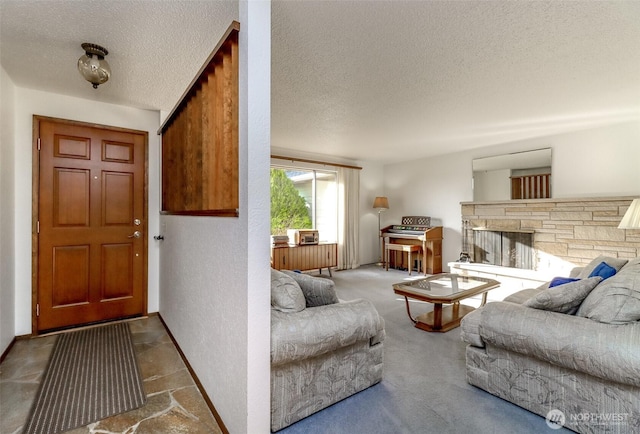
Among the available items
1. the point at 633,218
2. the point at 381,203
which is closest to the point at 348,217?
the point at 381,203

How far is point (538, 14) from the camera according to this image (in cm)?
174

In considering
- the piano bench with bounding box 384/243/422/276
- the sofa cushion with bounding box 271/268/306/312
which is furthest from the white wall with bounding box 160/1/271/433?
the piano bench with bounding box 384/243/422/276

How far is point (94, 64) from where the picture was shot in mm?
2023

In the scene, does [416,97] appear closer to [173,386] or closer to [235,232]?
[235,232]

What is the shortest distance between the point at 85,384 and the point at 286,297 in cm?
156

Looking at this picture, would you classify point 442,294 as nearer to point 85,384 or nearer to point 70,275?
point 85,384

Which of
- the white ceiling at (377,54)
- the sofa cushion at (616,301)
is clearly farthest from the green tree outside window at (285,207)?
the sofa cushion at (616,301)

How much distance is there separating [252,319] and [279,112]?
2.63 m

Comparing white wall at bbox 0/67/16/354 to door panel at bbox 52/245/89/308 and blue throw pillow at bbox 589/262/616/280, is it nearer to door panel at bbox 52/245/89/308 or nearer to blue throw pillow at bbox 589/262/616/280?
door panel at bbox 52/245/89/308

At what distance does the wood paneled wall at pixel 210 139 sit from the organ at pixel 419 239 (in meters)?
4.33

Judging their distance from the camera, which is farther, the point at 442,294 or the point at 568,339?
the point at 442,294

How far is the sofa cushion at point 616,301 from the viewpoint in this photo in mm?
1542

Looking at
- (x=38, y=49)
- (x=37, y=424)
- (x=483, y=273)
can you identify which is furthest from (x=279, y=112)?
(x=483, y=273)

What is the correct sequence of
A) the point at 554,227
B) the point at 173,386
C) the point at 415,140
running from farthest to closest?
the point at 415,140 < the point at 554,227 < the point at 173,386
